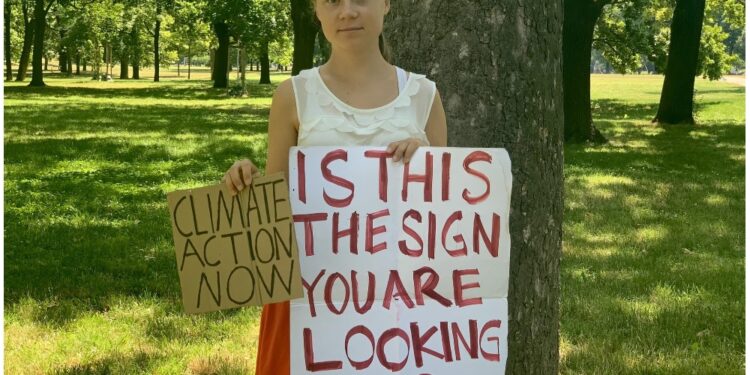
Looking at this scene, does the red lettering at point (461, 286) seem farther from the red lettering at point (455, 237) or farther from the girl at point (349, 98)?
the girl at point (349, 98)

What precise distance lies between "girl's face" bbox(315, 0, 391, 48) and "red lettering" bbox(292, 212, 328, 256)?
46 centimetres

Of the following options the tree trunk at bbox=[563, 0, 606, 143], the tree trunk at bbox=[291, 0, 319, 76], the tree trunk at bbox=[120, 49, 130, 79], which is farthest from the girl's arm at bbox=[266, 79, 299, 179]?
the tree trunk at bbox=[120, 49, 130, 79]

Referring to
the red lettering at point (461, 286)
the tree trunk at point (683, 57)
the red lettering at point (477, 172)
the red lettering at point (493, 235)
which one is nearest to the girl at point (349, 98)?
the red lettering at point (477, 172)

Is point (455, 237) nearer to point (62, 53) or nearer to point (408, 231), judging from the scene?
point (408, 231)

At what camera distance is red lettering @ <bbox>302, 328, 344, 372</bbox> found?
2219 mm

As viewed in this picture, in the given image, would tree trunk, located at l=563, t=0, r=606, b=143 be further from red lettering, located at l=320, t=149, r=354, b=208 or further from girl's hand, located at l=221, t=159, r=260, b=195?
girl's hand, located at l=221, t=159, r=260, b=195

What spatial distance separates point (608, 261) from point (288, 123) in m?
3.84

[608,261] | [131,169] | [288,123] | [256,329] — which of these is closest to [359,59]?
[288,123]

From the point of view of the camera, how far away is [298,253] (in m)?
2.14

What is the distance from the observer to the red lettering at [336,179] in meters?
2.16

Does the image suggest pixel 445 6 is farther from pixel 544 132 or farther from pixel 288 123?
pixel 288 123

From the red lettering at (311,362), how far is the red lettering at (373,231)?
27 centimetres

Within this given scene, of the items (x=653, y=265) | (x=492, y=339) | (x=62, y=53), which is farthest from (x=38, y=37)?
(x=492, y=339)

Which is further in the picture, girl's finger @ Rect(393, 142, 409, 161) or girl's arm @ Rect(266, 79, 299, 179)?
girl's arm @ Rect(266, 79, 299, 179)
